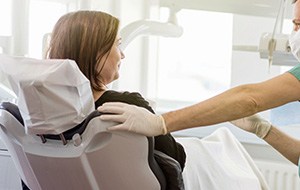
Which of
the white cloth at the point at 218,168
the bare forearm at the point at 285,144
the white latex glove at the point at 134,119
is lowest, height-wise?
the white cloth at the point at 218,168

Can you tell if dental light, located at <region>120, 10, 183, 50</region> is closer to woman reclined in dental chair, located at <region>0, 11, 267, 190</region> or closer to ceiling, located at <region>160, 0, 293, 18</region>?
ceiling, located at <region>160, 0, 293, 18</region>

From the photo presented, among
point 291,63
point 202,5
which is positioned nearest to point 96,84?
point 202,5

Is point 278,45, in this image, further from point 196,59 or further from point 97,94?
point 196,59

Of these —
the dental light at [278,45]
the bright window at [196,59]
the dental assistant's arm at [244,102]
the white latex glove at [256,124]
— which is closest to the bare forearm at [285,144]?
the white latex glove at [256,124]

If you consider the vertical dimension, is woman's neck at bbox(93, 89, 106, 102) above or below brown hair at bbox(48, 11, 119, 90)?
below

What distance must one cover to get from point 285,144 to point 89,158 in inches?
36.6

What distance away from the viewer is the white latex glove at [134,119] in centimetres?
109

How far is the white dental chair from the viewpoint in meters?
1.10

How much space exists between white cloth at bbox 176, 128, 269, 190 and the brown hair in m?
0.63

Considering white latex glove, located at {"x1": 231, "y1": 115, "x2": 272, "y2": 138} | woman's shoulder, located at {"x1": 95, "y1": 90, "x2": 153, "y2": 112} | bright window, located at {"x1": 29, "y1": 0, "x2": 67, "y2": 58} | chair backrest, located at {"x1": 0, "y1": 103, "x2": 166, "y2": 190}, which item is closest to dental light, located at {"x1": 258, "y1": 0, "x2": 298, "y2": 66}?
white latex glove, located at {"x1": 231, "y1": 115, "x2": 272, "y2": 138}

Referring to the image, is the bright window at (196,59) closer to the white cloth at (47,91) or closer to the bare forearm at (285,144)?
the bare forearm at (285,144)

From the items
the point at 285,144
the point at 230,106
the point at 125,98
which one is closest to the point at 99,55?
the point at 125,98

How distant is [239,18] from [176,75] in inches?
22.3

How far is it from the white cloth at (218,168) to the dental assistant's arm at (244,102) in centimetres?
58
